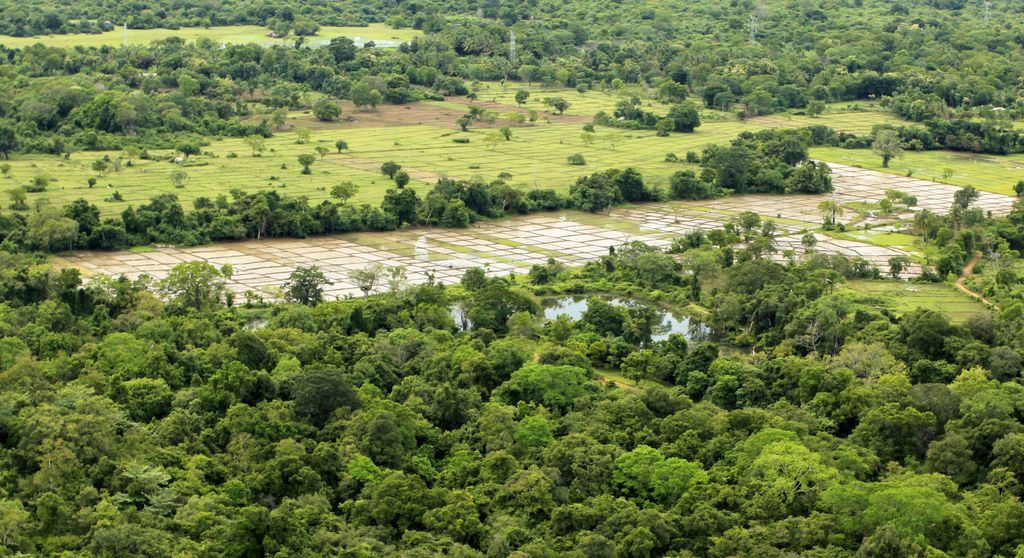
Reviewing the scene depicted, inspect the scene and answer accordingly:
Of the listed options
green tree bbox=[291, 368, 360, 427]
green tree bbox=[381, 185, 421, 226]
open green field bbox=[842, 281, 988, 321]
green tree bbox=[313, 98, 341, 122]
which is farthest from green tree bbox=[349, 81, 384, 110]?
green tree bbox=[291, 368, 360, 427]

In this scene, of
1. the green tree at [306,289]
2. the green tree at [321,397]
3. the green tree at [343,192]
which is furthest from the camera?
the green tree at [343,192]

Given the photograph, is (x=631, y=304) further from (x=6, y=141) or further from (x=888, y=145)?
(x=6, y=141)

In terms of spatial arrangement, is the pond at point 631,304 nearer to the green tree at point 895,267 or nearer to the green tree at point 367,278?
the green tree at point 367,278

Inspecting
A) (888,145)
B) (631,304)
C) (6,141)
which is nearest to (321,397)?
(631,304)

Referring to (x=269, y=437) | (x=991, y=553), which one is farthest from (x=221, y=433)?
(x=991, y=553)

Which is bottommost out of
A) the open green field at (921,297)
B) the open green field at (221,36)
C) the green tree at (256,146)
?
the open green field at (921,297)

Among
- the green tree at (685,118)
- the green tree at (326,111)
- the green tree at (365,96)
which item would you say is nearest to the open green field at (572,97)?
the green tree at (685,118)

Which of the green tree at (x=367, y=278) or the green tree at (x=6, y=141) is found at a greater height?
the green tree at (x=6, y=141)
